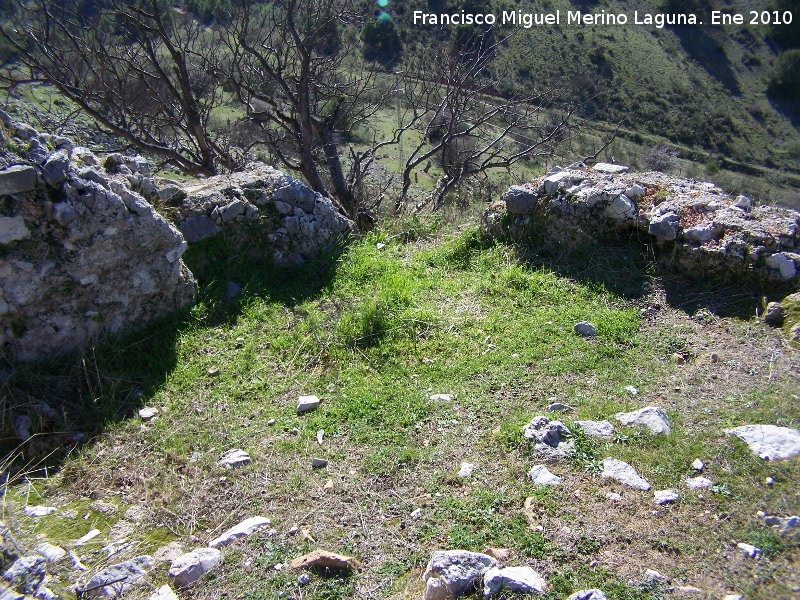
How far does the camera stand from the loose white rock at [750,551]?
90.9 inches

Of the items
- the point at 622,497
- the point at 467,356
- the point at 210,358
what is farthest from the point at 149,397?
the point at 622,497

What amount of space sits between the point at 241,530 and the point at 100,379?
1581 millimetres

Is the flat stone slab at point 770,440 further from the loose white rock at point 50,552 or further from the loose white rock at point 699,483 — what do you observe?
the loose white rock at point 50,552

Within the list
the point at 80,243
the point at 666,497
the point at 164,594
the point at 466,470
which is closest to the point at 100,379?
the point at 80,243

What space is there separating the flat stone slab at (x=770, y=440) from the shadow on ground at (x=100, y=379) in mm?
3165

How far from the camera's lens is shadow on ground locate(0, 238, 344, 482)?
10.5ft

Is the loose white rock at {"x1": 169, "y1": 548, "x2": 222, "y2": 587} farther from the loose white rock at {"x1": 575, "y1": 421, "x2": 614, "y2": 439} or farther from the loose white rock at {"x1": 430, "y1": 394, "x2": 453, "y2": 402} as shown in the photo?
the loose white rock at {"x1": 575, "y1": 421, "x2": 614, "y2": 439}

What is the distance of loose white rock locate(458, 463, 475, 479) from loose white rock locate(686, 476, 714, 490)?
102cm

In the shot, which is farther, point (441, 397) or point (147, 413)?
point (441, 397)

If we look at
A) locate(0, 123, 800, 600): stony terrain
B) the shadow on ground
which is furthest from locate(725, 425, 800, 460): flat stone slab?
the shadow on ground

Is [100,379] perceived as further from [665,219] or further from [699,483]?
[665,219]

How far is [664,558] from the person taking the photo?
2.35 m

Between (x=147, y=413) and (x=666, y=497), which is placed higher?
(x=147, y=413)

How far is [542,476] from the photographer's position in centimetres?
286
